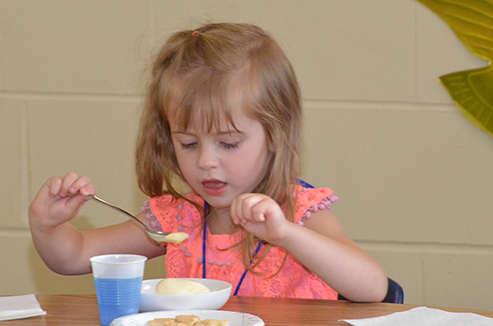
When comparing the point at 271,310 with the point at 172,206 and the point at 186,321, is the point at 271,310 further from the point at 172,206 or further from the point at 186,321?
the point at 172,206

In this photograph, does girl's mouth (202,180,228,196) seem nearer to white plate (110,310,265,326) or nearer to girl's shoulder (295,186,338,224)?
girl's shoulder (295,186,338,224)

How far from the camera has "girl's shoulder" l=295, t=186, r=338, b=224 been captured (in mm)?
1312

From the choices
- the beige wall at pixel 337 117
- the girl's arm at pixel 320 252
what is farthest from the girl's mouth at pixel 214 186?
the beige wall at pixel 337 117

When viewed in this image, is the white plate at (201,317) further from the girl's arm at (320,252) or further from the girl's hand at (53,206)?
the girl's hand at (53,206)

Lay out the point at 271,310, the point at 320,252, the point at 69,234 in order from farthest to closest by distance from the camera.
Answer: the point at 69,234 < the point at 320,252 < the point at 271,310

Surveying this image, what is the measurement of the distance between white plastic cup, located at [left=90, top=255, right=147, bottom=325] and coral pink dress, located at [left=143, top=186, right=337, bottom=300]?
475 millimetres

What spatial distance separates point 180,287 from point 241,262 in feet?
1.43

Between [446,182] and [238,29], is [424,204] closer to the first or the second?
[446,182]

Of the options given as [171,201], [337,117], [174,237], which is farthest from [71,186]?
[337,117]

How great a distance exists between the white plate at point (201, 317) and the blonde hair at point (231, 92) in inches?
17.4

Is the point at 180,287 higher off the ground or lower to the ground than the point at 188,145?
lower

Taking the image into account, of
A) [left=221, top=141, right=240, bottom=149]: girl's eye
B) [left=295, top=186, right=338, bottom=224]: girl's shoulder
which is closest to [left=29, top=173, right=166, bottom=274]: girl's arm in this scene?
[left=221, top=141, right=240, bottom=149]: girl's eye

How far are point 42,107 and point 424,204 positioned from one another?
4.32 ft

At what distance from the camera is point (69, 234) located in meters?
1.31
